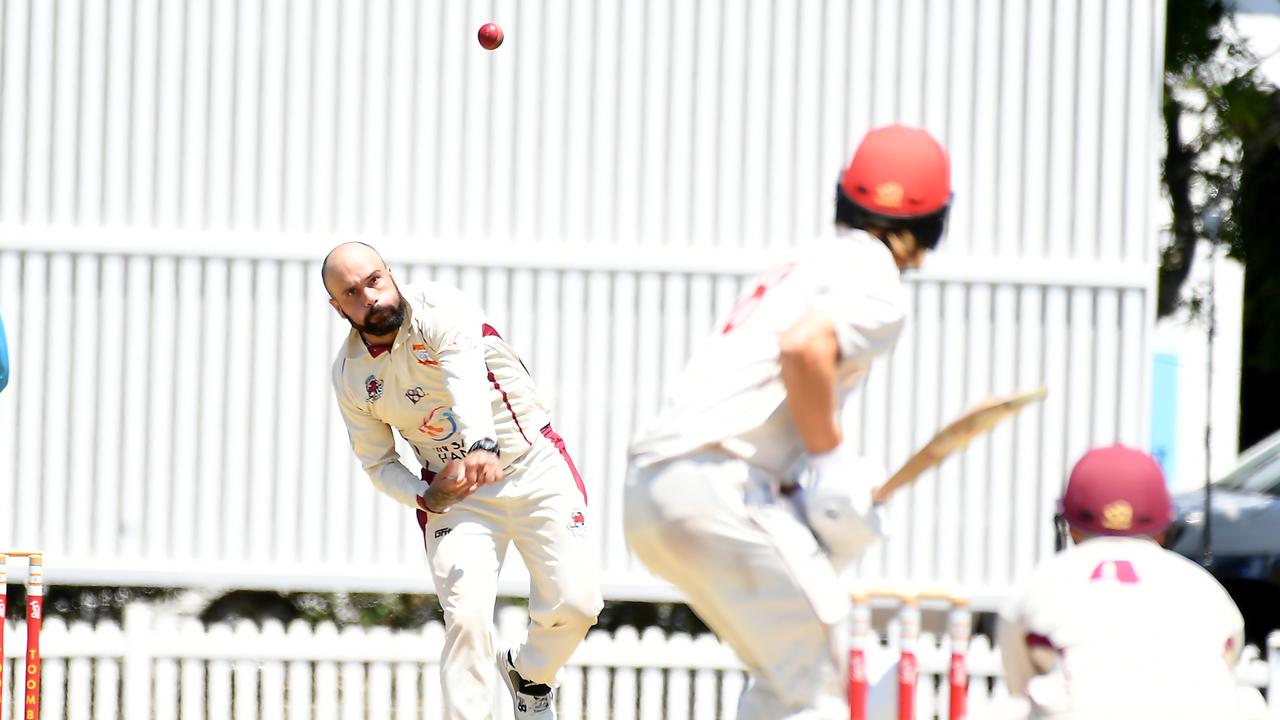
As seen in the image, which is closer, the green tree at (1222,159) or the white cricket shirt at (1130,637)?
the white cricket shirt at (1130,637)

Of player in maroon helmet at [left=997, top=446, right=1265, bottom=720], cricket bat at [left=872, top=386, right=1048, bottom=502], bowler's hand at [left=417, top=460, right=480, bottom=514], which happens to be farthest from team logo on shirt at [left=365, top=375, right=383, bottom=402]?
player in maroon helmet at [left=997, top=446, right=1265, bottom=720]

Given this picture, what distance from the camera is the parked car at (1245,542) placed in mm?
8766

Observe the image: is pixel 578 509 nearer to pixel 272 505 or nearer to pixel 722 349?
pixel 722 349

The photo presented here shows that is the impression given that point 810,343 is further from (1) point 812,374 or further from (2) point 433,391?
(2) point 433,391

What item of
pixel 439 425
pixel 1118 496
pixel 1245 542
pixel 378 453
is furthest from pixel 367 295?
pixel 1245 542

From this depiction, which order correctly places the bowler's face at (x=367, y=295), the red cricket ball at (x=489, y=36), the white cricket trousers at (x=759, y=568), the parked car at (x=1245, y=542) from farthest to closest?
the parked car at (x=1245, y=542), the red cricket ball at (x=489, y=36), the bowler's face at (x=367, y=295), the white cricket trousers at (x=759, y=568)

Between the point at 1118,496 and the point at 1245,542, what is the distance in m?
6.06

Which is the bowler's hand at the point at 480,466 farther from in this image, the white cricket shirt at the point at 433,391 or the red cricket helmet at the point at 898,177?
the red cricket helmet at the point at 898,177

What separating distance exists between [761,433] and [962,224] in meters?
3.90

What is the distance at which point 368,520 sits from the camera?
7344 mm

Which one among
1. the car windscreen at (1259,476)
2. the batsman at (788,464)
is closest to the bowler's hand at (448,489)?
the batsman at (788,464)

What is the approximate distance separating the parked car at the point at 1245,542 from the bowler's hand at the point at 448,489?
5102 mm

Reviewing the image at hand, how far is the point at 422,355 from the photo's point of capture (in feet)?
16.1

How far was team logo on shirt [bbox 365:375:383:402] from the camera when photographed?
4.96 metres
